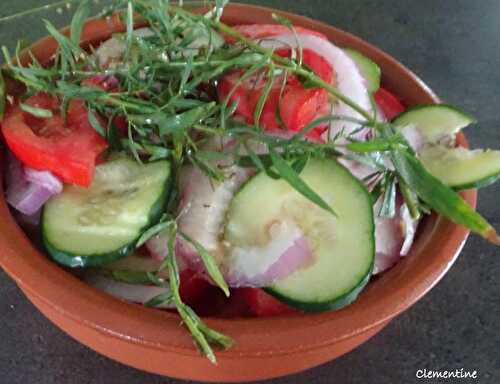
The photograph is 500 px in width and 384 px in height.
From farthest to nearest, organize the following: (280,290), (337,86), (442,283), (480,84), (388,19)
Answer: (388,19) → (480,84) → (442,283) → (337,86) → (280,290)

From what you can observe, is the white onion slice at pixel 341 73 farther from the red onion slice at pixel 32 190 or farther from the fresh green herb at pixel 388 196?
the red onion slice at pixel 32 190

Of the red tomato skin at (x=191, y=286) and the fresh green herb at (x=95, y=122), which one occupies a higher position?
the fresh green herb at (x=95, y=122)

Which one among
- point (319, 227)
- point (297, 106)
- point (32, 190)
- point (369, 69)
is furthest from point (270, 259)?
point (369, 69)

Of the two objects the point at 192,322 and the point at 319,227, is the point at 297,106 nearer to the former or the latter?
the point at 319,227

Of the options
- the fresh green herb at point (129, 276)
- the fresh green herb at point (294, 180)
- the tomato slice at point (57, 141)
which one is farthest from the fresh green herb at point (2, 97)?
the fresh green herb at point (294, 180)

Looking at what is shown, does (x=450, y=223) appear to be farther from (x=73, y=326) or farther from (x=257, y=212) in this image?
(x=73, y=326)

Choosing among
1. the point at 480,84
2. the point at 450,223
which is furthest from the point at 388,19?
the point at 450,223

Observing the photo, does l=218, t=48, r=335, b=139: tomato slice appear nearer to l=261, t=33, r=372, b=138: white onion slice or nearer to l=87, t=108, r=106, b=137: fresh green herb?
l=261, t=33, r=372, b=138: white onion slice
